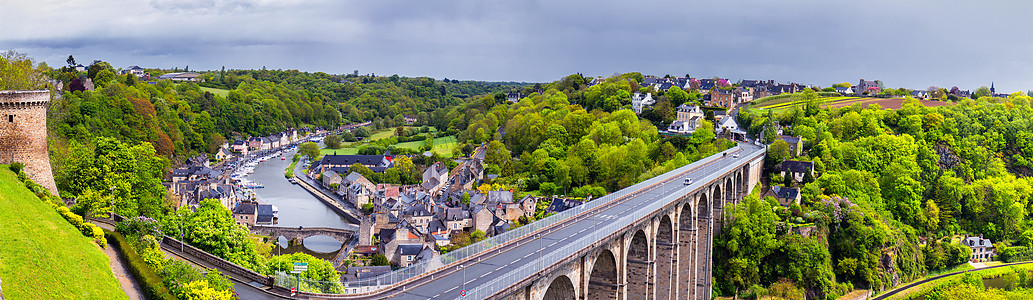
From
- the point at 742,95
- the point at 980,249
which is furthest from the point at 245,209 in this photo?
the point at 742,95

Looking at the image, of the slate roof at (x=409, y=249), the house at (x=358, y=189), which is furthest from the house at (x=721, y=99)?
the slate roof at (x=409, y=249)

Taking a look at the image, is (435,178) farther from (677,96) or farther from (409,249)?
(677,96)

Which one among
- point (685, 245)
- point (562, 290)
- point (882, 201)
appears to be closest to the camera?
point (562, 290)

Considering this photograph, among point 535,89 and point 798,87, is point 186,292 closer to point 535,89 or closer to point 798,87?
point 798,87

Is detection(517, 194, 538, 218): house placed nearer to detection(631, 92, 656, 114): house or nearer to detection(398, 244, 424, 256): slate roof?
detection(398, 244, 424, 256): slate roof

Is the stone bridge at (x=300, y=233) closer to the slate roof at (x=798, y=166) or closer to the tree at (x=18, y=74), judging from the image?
the tree at (x=18, y=74)

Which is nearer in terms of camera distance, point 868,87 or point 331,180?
point 331,180
